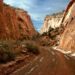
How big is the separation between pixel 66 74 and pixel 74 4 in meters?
46.4

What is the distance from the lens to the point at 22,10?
4060 inches

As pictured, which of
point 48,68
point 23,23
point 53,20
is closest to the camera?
point 48,68

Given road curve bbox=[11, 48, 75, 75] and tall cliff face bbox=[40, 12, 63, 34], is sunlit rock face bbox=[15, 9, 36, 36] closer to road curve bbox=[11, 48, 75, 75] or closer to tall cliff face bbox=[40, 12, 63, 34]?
tall cliff face bbox=[40, 12, 63, 34]

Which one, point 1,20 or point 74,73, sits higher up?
point 1,20

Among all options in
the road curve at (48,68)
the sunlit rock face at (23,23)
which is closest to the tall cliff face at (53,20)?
the sunlit rock face at (23,23)

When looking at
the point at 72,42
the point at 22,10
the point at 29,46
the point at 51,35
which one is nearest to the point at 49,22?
the point at 22,10

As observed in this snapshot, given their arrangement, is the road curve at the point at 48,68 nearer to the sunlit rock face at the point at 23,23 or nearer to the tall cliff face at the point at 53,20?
the sunlit rock face at the point at 23,23

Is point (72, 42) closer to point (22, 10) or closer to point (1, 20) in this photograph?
point (1, 20)

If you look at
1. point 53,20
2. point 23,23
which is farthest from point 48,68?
point 53,20

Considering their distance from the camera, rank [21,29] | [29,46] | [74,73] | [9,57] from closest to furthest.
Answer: [74,73], [9,57], [29,46], [21,29]

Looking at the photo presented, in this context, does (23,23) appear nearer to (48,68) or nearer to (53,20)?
(53,20)

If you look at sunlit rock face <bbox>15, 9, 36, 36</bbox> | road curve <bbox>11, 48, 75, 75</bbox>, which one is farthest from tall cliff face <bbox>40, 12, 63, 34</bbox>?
road curve <bbox>11, 48, 75, 75</bbox>

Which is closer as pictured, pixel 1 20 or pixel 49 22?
pixel 1 20

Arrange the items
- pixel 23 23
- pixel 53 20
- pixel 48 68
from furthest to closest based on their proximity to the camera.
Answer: pixel 53 20, pixel 23 23, pixel 48 68
